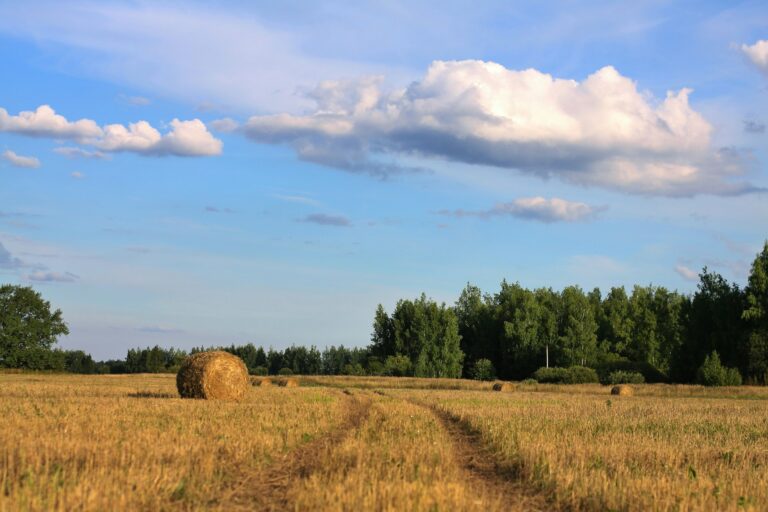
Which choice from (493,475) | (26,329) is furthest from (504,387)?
(26,329)

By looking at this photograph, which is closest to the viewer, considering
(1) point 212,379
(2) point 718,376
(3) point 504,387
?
(1) point 212,379

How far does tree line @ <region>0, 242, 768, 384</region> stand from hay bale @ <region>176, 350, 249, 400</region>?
5320cm

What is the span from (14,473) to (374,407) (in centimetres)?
1679

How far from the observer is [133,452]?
12.2 meters

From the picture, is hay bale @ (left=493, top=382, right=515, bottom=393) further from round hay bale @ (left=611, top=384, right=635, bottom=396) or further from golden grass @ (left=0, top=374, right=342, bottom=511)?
golden grass @ (left=0, top=374, right=342, bottom=511)

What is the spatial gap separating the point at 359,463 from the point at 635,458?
5.52 metres

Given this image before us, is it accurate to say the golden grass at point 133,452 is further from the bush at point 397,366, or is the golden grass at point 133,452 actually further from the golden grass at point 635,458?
the bush at point 397,366

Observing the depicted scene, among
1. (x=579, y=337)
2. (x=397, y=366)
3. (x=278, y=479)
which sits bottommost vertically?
(x=397, y=366)

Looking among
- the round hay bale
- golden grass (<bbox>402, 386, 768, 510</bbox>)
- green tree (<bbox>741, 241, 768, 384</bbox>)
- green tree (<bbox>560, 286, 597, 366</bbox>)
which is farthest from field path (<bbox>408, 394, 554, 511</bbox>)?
green tree (<bbox>560, 286, 597, 366</bbox>)

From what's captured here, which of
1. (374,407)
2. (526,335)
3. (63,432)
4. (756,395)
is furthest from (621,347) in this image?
(63,432)

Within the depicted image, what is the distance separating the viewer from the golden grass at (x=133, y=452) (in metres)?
9.05

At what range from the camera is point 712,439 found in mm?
18062

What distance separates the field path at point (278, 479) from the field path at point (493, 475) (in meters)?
2.54

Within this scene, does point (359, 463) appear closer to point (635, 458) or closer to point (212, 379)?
point (635, 458)
